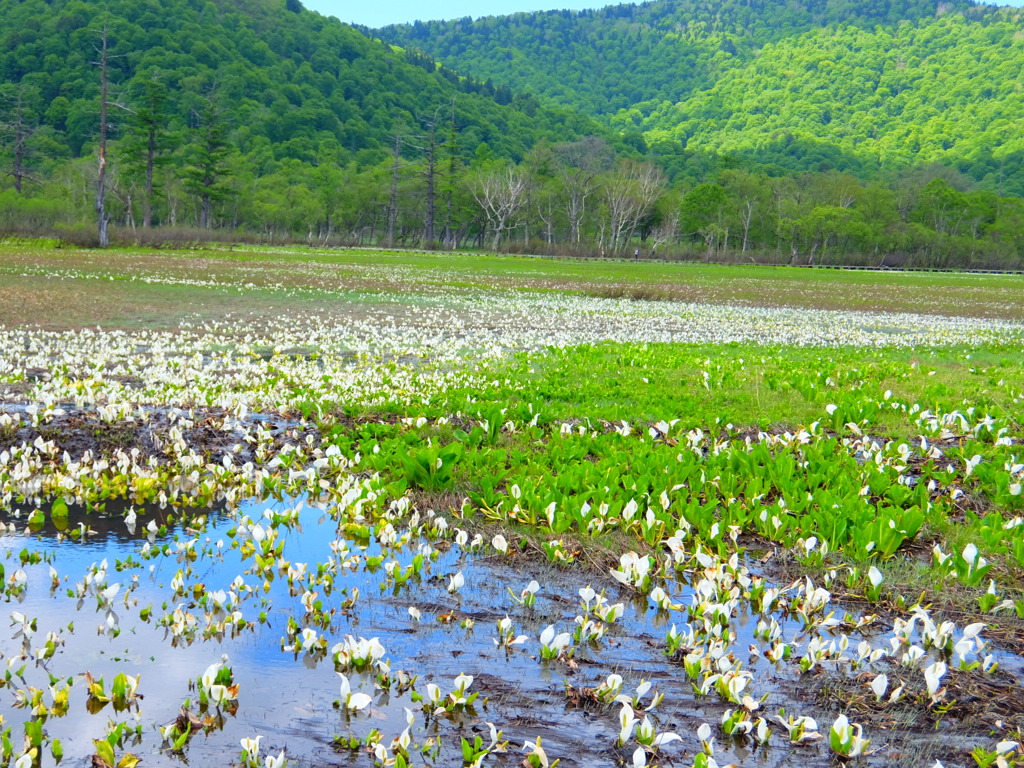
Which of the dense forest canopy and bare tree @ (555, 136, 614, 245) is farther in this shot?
bare tree @ (555, 136, 614, 245)

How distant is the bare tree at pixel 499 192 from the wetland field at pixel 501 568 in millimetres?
90860

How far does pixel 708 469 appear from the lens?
6.78m

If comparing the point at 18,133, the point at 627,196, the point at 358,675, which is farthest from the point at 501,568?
the point at 627,196

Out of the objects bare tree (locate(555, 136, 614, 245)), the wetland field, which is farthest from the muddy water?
bare tree (locate(555, 136, 614, 245))

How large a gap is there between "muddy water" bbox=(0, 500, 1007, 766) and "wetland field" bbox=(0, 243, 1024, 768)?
0.06 feet

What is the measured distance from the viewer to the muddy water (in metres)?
3.30

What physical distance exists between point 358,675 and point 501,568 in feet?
5.32

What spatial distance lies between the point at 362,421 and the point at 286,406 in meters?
1.07

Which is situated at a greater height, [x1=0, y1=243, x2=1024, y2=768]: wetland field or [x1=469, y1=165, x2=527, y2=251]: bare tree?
[x1=469, y1=165, x2=527, y2=251]: bare tree

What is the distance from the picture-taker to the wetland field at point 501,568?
340 cm

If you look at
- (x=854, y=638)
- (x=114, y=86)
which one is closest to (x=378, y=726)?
(x=854, y=638)

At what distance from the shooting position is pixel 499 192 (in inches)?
4136

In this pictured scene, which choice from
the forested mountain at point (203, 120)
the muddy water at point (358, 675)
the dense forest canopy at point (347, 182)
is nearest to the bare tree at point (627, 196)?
the dense forest canopy at point (347, 182)

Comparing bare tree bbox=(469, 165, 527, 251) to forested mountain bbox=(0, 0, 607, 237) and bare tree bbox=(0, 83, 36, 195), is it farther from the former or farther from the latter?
→ bare tree bbox=(0, 83, 36, 195)
